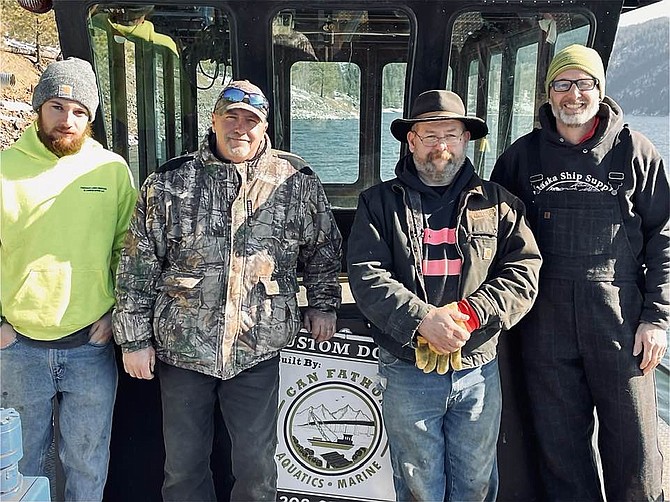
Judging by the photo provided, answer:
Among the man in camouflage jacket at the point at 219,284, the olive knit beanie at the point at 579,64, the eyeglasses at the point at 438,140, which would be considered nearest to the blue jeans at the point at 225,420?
the man in camouflage jacket at the point at 219,284

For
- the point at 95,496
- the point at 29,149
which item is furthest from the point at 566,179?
the point at 95,496

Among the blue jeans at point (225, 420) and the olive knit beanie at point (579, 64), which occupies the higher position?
the olive knit beanie at point (579, 64)

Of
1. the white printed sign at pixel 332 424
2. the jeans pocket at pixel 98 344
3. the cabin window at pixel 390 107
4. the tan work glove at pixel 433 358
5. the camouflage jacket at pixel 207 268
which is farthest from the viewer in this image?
the cabin window at pixel 390 107

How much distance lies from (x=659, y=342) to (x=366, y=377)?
1.17m

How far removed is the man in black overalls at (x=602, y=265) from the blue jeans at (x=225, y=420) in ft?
3.66

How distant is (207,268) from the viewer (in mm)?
2697

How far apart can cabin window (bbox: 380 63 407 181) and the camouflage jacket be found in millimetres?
1018

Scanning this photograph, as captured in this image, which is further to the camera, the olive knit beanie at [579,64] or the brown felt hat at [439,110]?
the olive knit beanie at [579,64]

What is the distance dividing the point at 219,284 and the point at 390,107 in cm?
139

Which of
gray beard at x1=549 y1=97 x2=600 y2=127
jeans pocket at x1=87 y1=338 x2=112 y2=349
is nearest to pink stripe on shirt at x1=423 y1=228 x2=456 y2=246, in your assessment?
gray beard at x1=549 y1=97 x2=600 y2=127

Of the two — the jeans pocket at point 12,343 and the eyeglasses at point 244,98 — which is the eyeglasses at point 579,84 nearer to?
the eyeglasses at point 244,98

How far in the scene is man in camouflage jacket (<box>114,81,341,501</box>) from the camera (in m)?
2.69

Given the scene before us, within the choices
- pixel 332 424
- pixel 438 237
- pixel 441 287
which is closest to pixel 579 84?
pixel 438 237

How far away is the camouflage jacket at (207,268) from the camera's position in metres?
2.68
